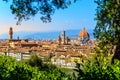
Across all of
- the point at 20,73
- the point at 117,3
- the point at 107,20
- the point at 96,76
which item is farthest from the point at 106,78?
the point at 107,20

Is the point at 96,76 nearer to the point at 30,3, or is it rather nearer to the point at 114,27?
the point at 30,3

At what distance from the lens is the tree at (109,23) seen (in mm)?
14952

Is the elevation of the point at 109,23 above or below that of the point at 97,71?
above

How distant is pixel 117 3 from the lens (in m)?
14.6

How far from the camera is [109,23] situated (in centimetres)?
1767

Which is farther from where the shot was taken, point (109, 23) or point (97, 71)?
point (109, 23)

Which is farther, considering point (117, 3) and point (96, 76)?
point (117, 3)

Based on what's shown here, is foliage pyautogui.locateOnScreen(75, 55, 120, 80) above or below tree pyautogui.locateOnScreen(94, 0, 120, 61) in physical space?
below

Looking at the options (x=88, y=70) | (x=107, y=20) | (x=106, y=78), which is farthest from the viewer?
(x=107, y=20)

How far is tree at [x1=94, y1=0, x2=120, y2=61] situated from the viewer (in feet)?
49.1

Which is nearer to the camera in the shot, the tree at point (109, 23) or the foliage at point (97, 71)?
the foliage at point (97, 71)

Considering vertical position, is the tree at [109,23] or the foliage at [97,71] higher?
the tree at [109,23]

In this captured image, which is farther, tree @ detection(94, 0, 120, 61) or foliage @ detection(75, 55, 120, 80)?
tree @ detection(94, 0, 120, 61)

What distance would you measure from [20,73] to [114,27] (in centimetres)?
938
